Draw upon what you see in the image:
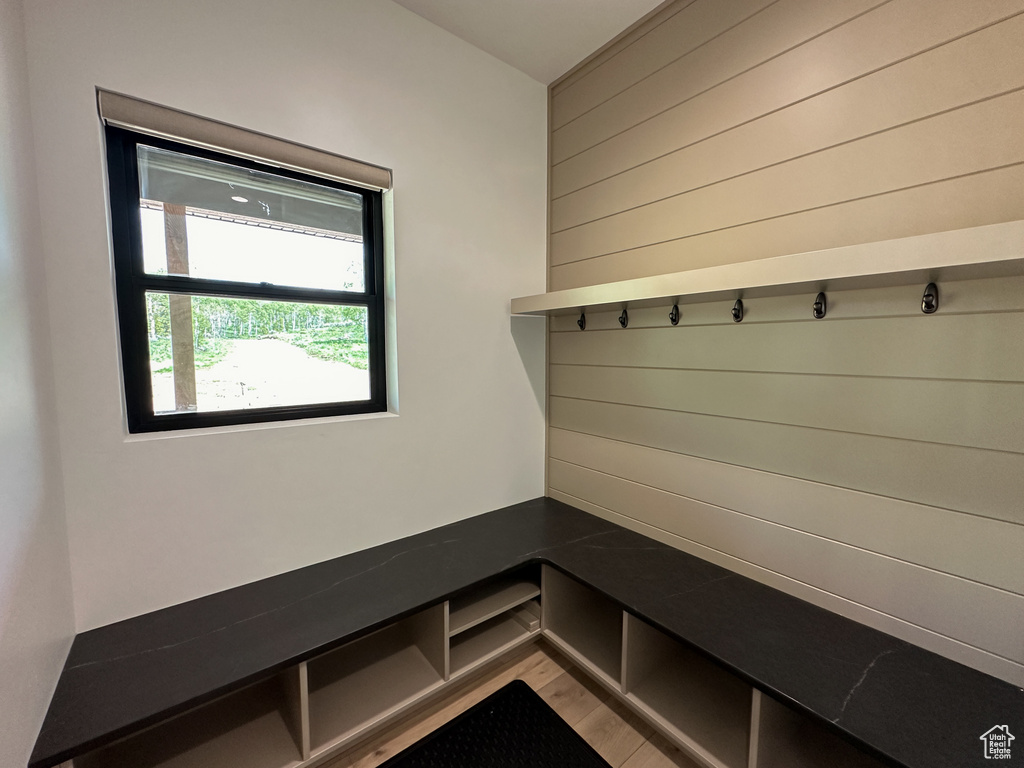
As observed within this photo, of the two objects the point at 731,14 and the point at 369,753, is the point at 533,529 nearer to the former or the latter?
the point at 369,753

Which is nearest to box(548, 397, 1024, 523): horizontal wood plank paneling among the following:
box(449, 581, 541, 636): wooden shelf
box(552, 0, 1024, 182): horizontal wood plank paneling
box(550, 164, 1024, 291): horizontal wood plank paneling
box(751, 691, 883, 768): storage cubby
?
box(550, 164, 1024, 291): horizontal wood plank paneling

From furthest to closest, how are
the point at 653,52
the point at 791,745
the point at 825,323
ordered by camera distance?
the point at 653,52
the point at 825,323
the point at 791,745

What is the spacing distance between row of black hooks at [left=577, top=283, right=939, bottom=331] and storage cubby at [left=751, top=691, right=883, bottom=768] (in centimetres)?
115

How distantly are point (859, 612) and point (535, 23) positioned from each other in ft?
8.42

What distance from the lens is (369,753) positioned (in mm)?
1438

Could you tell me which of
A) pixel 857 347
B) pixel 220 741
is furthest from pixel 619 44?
pixel 220 741

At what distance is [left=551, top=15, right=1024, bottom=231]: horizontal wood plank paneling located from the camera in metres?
1.06

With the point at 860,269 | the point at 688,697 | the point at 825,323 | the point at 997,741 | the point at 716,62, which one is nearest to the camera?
the point at 997,741

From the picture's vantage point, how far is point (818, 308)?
1.35 m

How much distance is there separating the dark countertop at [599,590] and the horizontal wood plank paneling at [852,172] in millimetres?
1348

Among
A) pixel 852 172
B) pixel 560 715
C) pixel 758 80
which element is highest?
pixel 758 80

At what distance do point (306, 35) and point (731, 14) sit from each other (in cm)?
156

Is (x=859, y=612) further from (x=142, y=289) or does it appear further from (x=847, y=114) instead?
(x=142, y=289)

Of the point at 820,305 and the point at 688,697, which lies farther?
the point at 688,697
